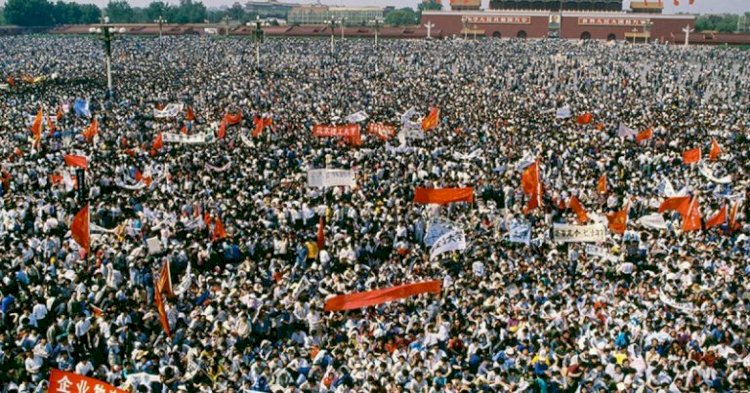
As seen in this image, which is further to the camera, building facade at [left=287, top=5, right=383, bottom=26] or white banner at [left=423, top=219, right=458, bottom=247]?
building facade at [left=287, top=5, right=383, bottom=26]

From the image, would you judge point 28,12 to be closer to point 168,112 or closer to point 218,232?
point 168,112

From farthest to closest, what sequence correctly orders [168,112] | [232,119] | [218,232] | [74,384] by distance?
[168,112] → [232,119] → [218,232] → [74,384]

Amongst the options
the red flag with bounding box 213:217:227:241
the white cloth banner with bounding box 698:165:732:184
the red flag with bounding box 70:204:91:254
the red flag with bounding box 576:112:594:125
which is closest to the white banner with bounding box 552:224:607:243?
the red flag with bounding box 213:217:227:241

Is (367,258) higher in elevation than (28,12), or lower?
lower

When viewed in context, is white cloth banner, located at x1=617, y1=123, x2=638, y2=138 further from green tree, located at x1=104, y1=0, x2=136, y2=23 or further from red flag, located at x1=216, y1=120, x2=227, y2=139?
green tree, located at x1=104, y1=0, x2=136, y2=23

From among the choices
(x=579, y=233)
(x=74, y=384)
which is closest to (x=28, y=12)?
(x=579, y=233)

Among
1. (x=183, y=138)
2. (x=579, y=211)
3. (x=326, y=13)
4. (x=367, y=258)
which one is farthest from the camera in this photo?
(x=326, y=13)

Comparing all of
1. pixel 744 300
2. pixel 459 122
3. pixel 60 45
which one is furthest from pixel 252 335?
pixel 60 45
